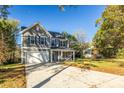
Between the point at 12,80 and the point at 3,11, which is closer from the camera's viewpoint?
the point at 12,80

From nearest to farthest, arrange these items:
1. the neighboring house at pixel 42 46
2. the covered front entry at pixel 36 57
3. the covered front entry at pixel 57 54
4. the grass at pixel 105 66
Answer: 1. the grass at pixel 105 66
2. the covered front entry at pixel 36 57
3. the neighboring house at pixel 42 46
4. the covered front entry at pixel 57 54

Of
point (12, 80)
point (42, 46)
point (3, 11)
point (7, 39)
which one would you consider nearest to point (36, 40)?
point (42, 46)

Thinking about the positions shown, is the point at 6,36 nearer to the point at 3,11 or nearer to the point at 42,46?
the point at 42,46

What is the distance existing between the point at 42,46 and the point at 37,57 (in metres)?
1.23

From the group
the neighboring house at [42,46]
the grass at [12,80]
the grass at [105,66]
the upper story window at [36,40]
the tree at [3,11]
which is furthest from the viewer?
the upper story window at [36,40]

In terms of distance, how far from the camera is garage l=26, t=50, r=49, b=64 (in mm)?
12062

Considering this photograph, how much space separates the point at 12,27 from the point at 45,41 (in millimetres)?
3359

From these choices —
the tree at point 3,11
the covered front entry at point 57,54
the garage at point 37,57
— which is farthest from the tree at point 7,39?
the covered front entry at point 57,54

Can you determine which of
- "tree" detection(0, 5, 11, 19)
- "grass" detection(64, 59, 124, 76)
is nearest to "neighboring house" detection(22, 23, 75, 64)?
"grass" detection(64, 59, 124, 76)

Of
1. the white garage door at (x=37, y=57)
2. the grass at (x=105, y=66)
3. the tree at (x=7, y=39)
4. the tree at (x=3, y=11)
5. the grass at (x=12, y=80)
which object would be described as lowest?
the grass at (x=12, y=80)

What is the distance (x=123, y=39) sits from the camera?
811cm

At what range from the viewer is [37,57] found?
12344 mm

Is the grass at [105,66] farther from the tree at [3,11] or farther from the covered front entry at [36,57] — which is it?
the tree at [3,11]

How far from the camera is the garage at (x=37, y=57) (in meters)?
12.1
